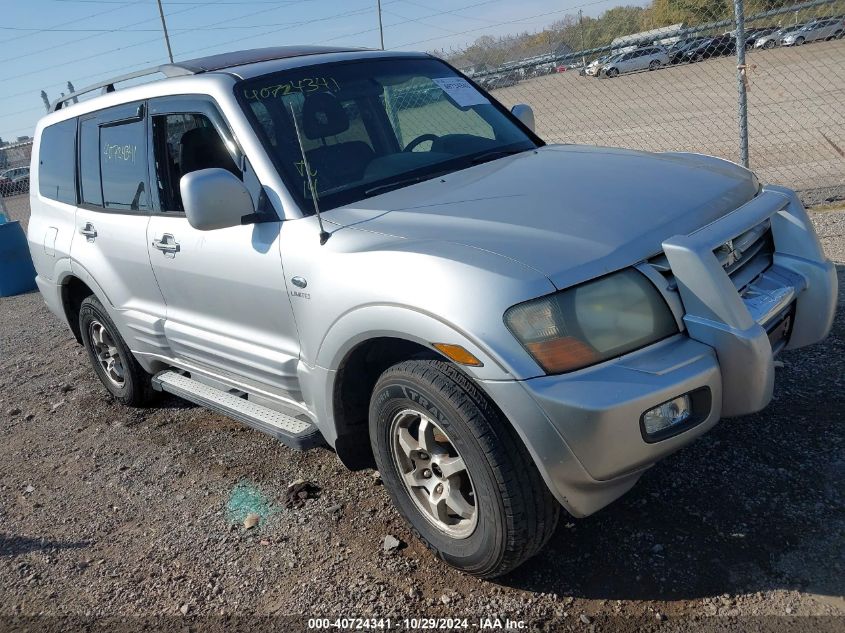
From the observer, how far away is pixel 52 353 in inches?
280

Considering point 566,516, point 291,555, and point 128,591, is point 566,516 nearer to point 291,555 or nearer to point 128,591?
point 291,555

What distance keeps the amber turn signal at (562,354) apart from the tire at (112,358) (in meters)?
3.35

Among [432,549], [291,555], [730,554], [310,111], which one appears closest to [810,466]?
[730,554]

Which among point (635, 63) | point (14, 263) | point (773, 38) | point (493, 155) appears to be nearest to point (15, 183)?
point (14, 263)

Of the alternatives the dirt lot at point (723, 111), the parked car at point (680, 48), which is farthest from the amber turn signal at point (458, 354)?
the parked car at point (680, 48)

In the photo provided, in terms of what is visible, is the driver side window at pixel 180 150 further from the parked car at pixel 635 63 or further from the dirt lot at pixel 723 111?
the parked car at pixel 635 63

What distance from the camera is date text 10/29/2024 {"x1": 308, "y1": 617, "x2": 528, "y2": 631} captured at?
8.81ft

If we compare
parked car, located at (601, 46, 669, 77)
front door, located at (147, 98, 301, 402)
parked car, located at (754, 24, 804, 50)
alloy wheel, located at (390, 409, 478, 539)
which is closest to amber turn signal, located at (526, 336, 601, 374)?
alloy wheel, located at (390, 409, 478, 539)

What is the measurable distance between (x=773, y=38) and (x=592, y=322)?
37.1 feet

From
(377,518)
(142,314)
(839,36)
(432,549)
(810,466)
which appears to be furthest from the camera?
(839,36)

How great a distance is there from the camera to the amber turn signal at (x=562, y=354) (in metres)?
2.43

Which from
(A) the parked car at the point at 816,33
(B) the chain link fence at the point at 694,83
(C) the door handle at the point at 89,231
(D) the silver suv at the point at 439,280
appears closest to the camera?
(D) the silver suv at the point at 439,280

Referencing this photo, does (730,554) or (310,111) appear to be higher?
(310,111)

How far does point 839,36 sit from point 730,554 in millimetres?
13420
